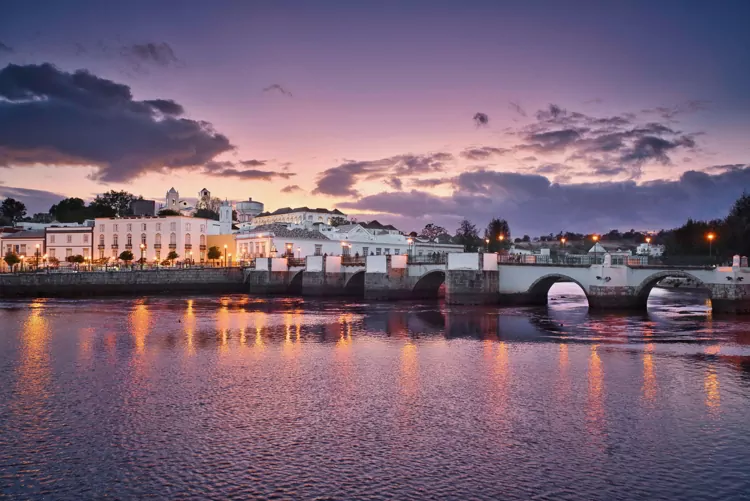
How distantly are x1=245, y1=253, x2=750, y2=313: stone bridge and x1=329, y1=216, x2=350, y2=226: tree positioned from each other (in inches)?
2302

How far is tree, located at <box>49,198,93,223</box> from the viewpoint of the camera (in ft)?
322

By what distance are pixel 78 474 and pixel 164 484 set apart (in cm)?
158

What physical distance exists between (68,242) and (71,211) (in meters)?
27.9

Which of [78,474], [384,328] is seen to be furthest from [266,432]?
[384,328]

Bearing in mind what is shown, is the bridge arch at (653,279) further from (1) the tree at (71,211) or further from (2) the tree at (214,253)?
(1) the tree at (71,211)

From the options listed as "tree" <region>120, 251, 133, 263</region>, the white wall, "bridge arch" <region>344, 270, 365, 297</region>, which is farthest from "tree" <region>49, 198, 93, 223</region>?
the white wall

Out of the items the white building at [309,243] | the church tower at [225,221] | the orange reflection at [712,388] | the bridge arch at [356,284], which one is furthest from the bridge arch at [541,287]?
the church tower at [225,221]

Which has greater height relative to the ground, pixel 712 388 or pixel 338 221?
pixel 338 221

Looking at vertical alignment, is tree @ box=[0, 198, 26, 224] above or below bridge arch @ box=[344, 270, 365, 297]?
above

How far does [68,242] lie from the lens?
78188mm

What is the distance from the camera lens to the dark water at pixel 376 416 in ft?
32.7

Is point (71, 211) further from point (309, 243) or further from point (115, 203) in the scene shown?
point (309, 243)

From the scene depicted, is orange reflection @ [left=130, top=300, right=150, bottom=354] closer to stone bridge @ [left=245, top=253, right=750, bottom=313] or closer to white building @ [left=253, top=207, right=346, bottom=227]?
stone bridge @ [left=245, top=253, right=750, bottom=313]

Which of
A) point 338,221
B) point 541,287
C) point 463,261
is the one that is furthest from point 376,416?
point 338,221
